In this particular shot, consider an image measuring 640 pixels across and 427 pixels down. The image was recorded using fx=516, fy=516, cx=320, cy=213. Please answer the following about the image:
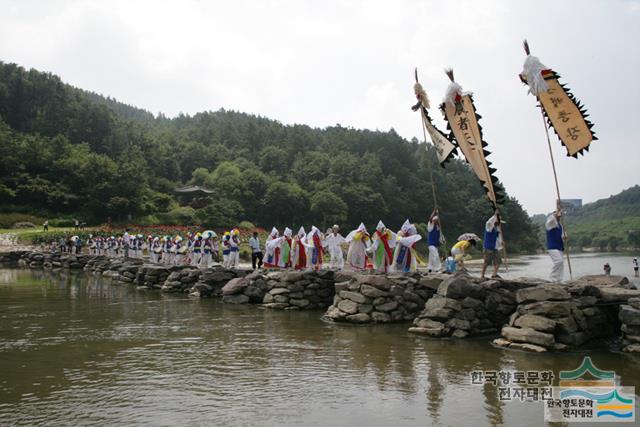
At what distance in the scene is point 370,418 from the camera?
6922mm

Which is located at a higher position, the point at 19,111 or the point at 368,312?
the point at 19,111

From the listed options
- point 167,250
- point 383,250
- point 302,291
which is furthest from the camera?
point 167,250

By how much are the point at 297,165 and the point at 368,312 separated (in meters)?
71.0

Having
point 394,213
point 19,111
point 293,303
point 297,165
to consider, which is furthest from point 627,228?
point 19,111

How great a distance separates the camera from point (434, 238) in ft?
52.5

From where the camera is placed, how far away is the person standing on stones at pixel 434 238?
15547 millimetres

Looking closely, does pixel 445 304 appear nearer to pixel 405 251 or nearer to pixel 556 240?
pixel 556 240

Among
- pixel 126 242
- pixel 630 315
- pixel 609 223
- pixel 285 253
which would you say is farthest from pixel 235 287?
pixel 609 223

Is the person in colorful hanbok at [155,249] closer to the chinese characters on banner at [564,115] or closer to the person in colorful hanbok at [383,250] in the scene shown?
the person in colorful hanbok at [383,250]

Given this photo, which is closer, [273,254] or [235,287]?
[235,287]

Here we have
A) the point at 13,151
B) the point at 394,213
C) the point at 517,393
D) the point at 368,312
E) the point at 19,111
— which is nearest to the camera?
the point at 517,393

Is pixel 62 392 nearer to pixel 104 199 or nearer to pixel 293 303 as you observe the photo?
pixel 293 303

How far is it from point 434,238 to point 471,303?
3.89 m

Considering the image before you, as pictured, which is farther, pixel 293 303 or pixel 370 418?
pixel 293 303
